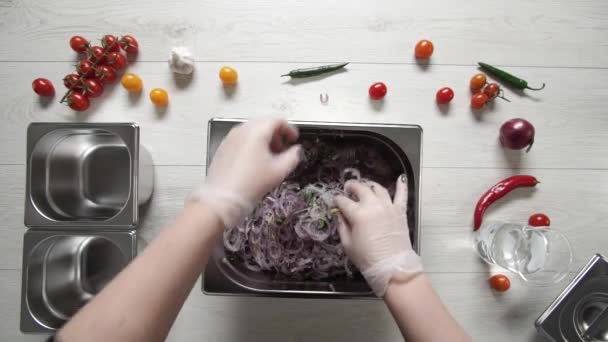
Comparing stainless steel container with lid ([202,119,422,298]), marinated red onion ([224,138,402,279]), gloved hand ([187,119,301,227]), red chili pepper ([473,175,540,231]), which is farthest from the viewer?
red chili pepper ([473,175,540,231])

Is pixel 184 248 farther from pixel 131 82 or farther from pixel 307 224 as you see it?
pixel 131 82

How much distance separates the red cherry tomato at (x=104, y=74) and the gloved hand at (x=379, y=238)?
871 millimetres

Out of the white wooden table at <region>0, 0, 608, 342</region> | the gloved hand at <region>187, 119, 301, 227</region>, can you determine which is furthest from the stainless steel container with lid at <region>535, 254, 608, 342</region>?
the gloved hand at <region>187, 119, 301, 227</region>

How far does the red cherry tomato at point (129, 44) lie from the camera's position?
110cm

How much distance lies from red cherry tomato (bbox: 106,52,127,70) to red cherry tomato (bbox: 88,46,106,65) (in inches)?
0.7

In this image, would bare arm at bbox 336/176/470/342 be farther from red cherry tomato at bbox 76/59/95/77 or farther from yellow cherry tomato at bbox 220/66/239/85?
red cherry tomato at bbox 76/59/95/77

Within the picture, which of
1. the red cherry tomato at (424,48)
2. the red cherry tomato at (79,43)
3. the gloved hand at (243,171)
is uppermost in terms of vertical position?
the red cherry tomato at (424,48)

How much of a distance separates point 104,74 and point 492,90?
4.14 feet

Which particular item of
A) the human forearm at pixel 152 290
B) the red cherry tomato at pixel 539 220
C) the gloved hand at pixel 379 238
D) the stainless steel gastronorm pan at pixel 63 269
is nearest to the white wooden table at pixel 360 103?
the red cherry tomato at pixel 539 220

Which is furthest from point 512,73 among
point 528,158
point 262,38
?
point 262,38

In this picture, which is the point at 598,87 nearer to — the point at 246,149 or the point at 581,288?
the point at 581,288

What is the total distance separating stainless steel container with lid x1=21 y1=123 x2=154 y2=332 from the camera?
2.92ft

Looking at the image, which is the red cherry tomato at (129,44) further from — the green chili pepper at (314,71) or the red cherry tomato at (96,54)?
the green chili pepper at (314,71)

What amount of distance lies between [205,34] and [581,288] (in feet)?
4.67
